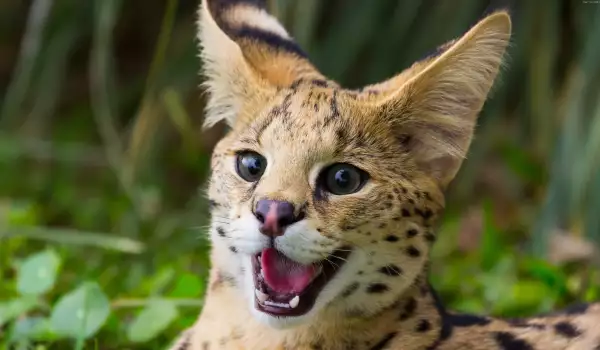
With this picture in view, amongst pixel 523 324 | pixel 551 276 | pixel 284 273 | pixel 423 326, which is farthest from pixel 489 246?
pixel 284 273

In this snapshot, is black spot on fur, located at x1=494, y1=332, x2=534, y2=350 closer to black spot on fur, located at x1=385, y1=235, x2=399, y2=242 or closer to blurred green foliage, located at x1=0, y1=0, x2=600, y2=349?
black spot on fur, located at x1=385, y1=235, x2=399, y2=242

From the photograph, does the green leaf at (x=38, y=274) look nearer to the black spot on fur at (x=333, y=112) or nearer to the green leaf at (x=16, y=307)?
the green leaf at (x=16, y=307)

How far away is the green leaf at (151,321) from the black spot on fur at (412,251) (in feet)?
2.49

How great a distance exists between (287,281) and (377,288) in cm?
17

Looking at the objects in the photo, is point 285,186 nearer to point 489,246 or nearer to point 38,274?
point 38,274

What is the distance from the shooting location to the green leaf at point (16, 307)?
2322 millimetres

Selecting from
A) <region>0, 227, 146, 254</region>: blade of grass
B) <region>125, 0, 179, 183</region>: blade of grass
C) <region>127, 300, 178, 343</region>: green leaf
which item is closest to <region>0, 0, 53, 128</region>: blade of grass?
<region>125, 0, 179, 183</region>: blade of grass

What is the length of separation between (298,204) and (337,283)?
18 cm

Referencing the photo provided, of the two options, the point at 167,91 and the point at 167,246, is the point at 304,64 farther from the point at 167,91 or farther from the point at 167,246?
the point at 167,91

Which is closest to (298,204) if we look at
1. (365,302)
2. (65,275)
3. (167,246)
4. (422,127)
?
(365,302)

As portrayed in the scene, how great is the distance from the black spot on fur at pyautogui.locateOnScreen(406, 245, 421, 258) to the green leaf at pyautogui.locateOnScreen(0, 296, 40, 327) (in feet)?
3.23

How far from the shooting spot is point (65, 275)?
2.83 meters

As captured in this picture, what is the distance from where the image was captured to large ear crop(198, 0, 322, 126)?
2041 mm

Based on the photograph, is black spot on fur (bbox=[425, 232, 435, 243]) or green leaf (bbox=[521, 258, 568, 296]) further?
green leaf (bbox=[521, 258, 568, 296])
